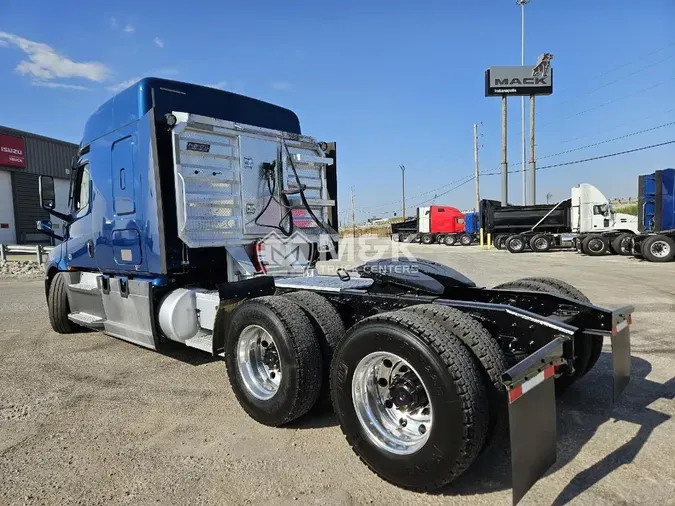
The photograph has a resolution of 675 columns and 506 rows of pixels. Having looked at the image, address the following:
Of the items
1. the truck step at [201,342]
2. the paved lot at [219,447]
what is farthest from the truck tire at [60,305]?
the truck step at [201,342]

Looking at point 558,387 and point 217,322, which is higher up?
point 217,322

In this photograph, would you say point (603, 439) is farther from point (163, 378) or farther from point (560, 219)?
point (560, 219)

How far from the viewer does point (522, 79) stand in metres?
46.1

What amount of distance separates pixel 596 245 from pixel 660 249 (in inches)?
159

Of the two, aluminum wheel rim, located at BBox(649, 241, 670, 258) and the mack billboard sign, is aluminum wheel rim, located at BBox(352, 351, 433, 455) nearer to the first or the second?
aluminum wheel rim, located at BBox(649, 241, 670, 258)

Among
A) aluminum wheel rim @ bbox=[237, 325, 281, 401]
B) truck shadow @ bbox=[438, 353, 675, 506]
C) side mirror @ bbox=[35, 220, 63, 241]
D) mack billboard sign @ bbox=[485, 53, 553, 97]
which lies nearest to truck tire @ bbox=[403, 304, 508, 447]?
truck shadow @ bbox=[438, 353, 675, 506]

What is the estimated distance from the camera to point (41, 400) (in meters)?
4.28

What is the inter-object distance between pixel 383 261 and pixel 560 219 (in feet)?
85.3

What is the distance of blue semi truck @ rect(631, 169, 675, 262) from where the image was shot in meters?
17.8

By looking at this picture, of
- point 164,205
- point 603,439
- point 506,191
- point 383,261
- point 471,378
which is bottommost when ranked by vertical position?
point 603,439

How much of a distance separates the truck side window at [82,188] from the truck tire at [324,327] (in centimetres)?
420

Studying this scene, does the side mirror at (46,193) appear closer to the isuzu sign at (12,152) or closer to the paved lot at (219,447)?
the paved lot at (219,447)

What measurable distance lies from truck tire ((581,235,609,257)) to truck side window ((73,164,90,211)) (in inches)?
856

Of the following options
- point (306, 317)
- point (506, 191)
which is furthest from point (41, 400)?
point (506, 191)
